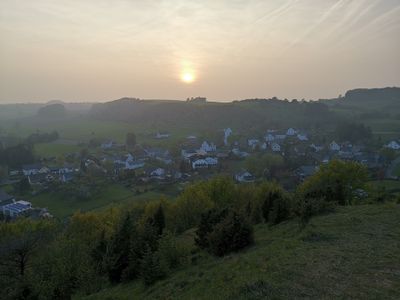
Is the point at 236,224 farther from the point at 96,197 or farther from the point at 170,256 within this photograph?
the point at 96,197

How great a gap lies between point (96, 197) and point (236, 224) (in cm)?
4582

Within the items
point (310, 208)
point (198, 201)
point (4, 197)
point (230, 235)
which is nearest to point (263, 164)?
point (198, 201)

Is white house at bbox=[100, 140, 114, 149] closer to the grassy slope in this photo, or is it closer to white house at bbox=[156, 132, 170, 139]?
white house at bbox=[156, 132, 170, 139]

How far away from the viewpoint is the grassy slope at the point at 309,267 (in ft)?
42.0

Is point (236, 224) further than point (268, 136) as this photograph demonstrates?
No

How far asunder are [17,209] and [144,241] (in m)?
42.9

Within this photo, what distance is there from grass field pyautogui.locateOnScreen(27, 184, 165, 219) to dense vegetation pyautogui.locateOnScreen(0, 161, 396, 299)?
19.6 metres

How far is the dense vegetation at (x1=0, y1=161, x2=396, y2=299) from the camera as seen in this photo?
21359 mm

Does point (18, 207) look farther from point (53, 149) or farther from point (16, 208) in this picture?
point (53, 149)

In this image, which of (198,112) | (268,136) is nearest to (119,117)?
(198,112)

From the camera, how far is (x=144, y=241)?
22.8 meters

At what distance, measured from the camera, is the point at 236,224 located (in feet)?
71.2

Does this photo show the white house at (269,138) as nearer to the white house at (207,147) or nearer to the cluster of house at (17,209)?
the white house at (207,147)

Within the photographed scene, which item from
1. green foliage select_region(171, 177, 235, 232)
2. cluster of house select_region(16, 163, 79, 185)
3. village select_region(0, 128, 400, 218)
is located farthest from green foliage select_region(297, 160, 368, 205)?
cluster of house select_region(16, 163, 79, 185)
